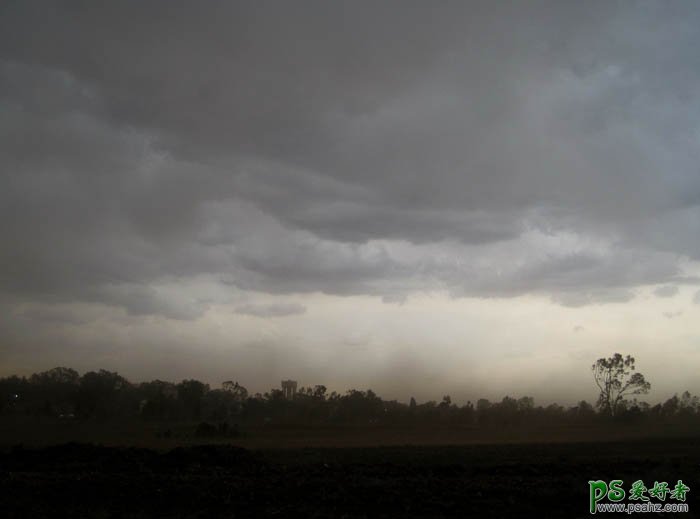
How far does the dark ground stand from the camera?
17.6 m

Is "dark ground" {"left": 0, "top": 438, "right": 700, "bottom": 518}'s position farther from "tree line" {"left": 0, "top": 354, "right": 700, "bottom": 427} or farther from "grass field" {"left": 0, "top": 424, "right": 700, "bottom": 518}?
"tree line" {"left": 0, "top": 354, "right": 700, "bottom": 427}

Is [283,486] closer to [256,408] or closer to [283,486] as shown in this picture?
[283,486]

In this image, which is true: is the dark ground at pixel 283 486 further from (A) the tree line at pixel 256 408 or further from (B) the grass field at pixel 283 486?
(A) the tree line at pixel 256 408

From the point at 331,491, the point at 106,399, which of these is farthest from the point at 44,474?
the point at 106,399

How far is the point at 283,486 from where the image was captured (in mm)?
20453

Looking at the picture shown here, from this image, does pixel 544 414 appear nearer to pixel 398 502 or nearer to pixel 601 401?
pixel 601 401

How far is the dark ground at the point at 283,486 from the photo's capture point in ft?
57.7

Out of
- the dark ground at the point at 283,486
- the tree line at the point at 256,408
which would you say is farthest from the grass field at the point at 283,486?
the tree line at the point at 256,408

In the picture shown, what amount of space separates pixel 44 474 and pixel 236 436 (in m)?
41.1

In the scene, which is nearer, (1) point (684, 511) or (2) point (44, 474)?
(1) point (684, 511)

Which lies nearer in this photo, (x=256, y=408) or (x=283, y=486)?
(x=283, y=486)

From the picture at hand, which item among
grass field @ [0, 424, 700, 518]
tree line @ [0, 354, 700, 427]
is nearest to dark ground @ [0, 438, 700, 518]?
grass field @ [0, 424, 700, 518]

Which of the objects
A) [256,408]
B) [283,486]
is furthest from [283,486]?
[256,408]

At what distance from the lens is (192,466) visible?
1010 inches
